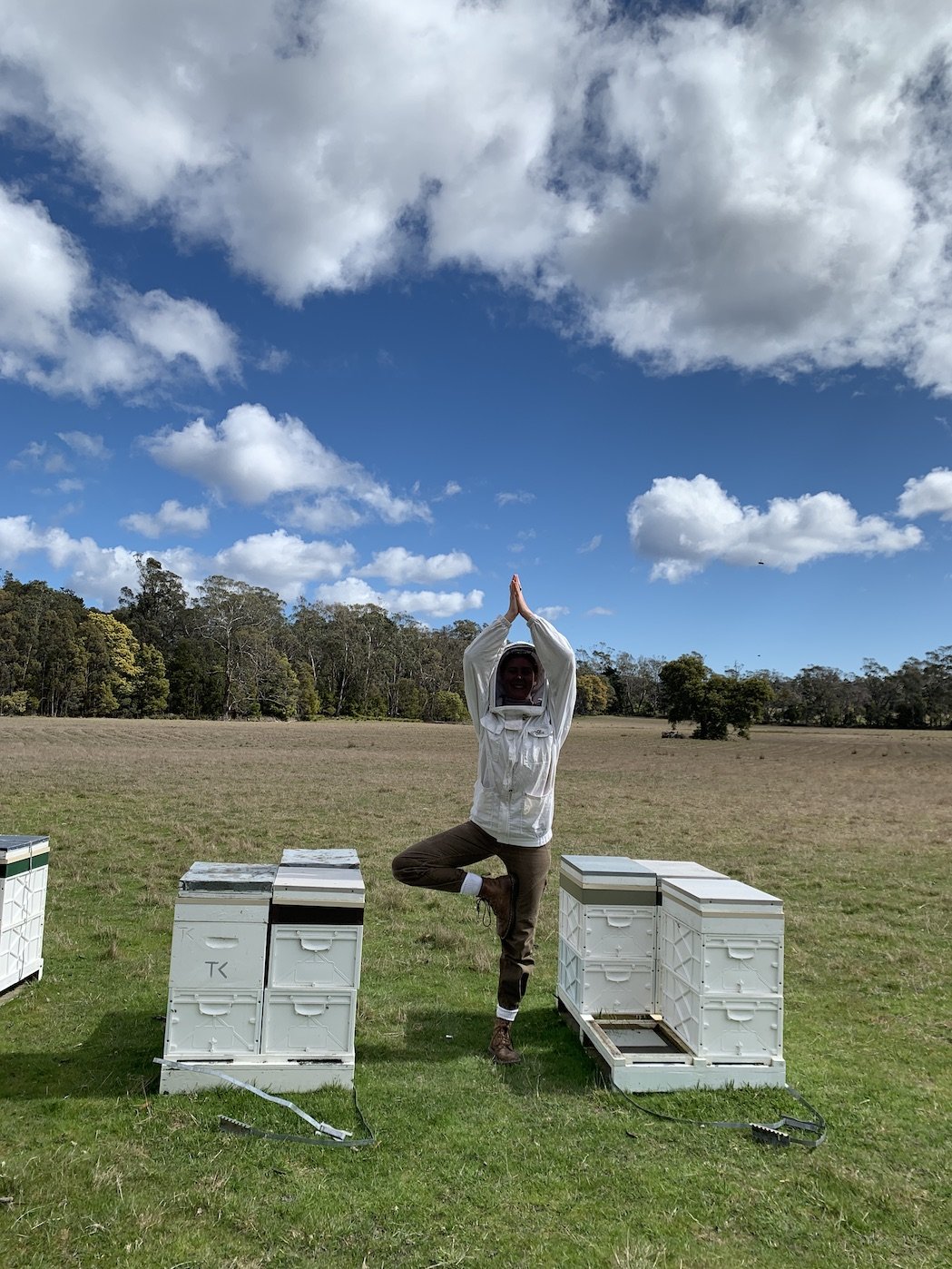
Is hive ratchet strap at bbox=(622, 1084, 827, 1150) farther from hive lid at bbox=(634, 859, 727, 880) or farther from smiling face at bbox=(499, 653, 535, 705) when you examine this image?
smiling face at bbox=(499, 653, 535, 705)

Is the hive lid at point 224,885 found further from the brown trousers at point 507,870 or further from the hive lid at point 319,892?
the brown trousers at point 507,870

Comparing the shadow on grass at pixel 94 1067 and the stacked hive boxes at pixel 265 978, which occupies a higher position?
the stacked hive boxes at pixel 265 978

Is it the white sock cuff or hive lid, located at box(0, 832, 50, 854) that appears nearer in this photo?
the white sock cuff

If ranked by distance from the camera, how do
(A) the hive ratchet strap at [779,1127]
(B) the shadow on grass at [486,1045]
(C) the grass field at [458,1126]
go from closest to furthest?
(C) the grass field at [458,1126]
(A) the hive ratchet strap at [779,1127]
(B) the shadow on grass at [486,1045]

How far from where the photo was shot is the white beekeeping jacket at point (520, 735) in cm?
539

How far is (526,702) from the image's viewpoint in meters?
5.62

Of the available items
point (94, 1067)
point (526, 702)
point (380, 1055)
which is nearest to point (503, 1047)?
point (380, 1055)

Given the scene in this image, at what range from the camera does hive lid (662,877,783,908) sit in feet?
16.9

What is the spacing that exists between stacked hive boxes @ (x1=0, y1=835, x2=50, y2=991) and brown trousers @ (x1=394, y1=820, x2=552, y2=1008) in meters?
2.92

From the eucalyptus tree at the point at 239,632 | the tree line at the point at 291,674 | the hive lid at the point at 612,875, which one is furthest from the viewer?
the eucalyptus tree at the point at 239,632

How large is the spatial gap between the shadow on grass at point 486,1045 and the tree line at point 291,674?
226ft

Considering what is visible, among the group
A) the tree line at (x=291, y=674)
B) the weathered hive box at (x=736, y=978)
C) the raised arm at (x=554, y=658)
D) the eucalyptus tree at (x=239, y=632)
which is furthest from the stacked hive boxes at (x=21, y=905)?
the eucalyptus tree at (x=239, y=632)

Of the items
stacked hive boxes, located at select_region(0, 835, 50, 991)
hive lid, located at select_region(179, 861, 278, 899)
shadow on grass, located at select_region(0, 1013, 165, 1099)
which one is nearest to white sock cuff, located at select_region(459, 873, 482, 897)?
hive lid, located at select_region(179, 861, 278, 899)

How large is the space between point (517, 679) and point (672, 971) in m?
2.28
